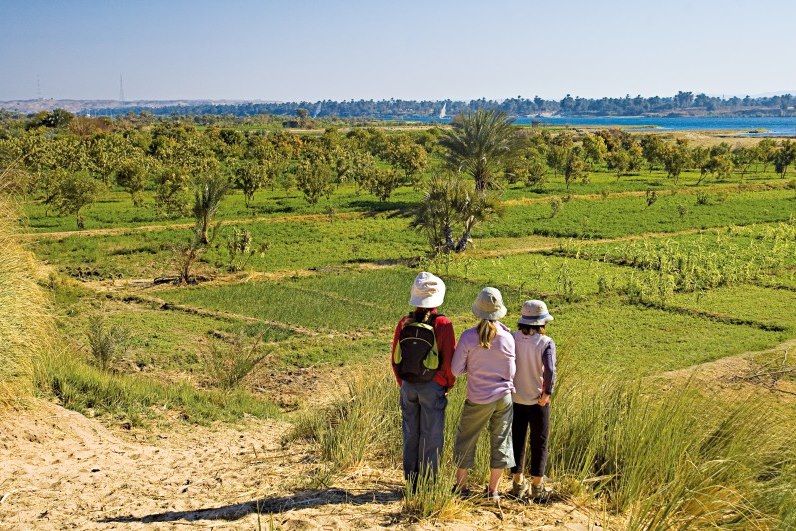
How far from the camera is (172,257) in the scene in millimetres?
28031

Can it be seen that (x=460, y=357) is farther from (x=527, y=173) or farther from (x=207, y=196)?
(x=527, y=173)

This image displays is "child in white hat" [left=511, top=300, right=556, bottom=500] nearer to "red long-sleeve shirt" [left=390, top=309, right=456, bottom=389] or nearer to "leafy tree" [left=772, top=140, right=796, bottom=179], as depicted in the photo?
"red long-sleeve shirt" [left=390, top=309, right=456, bottom=389]

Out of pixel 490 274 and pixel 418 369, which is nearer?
pixel 418 369

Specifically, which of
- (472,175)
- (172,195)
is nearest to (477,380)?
(472,175)

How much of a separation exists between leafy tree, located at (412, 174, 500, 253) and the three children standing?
76.8 feet

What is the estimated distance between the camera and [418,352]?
17.5 feet

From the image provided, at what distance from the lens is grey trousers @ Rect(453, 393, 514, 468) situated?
5387mm

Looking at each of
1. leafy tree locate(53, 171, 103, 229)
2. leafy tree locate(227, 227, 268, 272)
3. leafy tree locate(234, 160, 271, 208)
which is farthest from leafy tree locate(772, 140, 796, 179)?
leafy tree locate(53, 171, 103, 229)

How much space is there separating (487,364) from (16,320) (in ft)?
17.1

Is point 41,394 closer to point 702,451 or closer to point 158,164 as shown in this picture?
point 702,451

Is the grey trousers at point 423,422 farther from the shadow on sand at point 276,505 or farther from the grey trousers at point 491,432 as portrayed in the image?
the shadow on sand at point 276,505

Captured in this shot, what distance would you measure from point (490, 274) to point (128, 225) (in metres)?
18.1

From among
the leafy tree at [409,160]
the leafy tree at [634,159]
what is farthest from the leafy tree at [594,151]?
the leafy tree at [409,160]

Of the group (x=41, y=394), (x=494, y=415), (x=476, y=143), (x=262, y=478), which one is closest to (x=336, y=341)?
(x=41, y=394)
